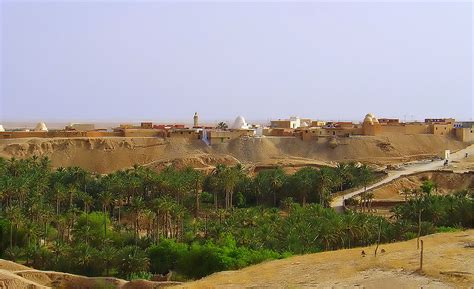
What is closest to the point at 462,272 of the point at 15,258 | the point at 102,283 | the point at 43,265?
the point at 102,283

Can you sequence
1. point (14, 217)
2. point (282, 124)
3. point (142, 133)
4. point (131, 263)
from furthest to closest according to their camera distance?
point (282, 124) < point (142, 133) < point (14, 217) < point (131, 263)

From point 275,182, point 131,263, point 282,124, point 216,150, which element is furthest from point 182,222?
point 282,124

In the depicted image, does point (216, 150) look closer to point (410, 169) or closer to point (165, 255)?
point (410, 169)

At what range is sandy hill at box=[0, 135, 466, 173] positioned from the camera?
232ft

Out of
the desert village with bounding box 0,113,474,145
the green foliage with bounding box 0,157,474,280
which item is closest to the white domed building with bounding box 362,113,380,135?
the desert village with bounding box 0,113,474,145

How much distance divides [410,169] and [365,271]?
43.4 m

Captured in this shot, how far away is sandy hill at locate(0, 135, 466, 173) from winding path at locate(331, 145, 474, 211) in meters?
3.42

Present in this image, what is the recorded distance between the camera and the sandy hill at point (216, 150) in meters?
70.8

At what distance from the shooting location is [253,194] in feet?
191

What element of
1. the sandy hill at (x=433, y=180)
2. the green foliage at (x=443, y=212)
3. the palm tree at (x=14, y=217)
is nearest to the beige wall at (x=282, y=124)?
the sandy hill at (x=433, y=180)

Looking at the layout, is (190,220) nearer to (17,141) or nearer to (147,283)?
(147,283)

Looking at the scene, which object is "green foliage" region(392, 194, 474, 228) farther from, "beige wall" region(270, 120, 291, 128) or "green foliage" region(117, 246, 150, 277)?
"beige wall" region(270, 120, 291, 128)

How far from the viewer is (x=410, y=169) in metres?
65.5

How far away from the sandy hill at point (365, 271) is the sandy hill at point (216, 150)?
136ft
